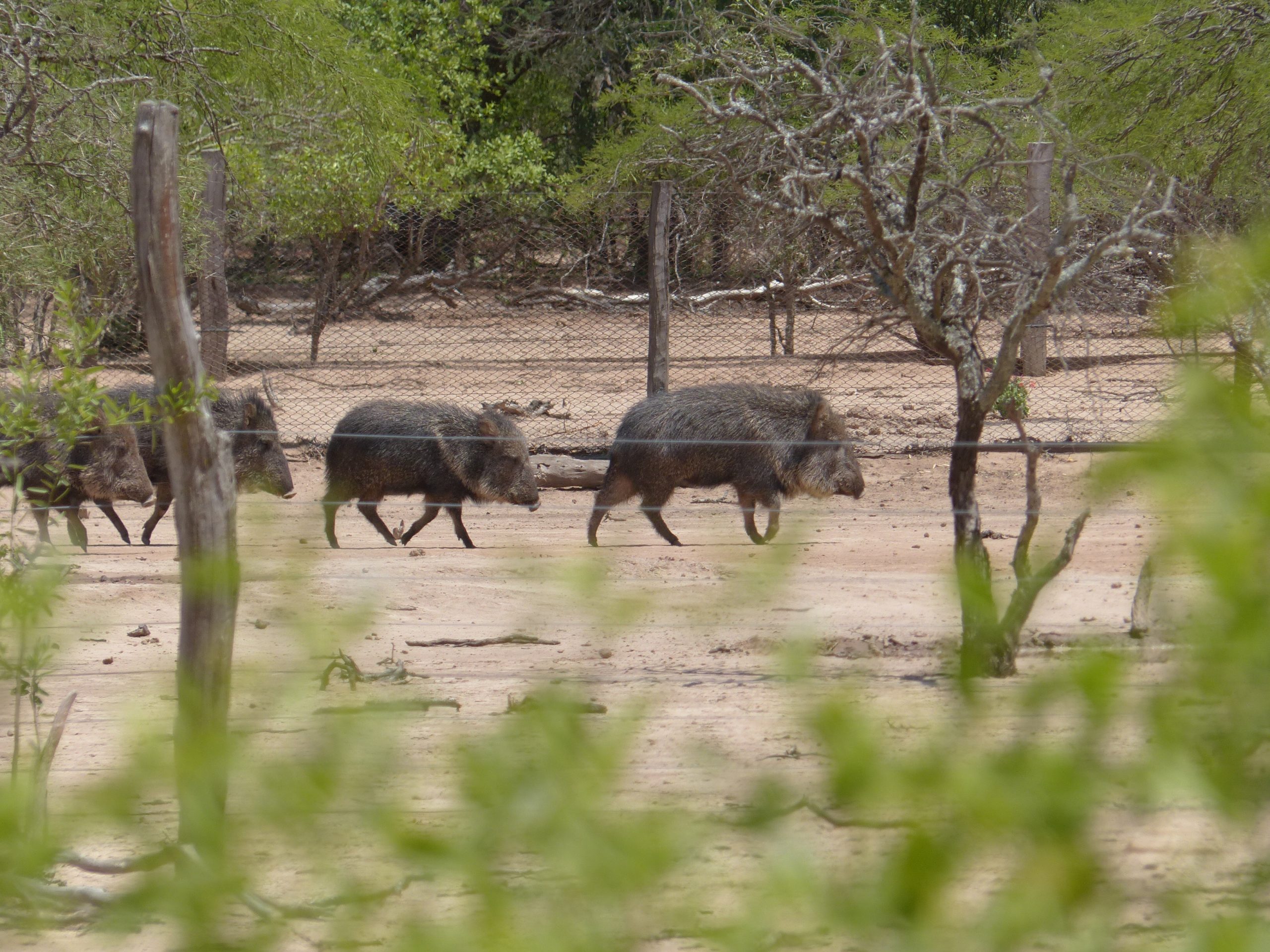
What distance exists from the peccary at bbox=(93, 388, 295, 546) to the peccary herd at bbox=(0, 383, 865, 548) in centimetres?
1

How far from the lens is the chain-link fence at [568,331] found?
10.2m

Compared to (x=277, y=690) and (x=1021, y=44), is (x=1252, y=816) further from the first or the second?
(x=1021, y=44)

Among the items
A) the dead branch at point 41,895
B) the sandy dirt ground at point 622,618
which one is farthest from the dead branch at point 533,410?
the dead branch at point 41,895

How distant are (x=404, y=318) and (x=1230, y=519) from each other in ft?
40.1

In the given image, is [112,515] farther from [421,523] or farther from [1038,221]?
[1038,221]

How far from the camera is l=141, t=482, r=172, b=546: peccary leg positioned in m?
8.34

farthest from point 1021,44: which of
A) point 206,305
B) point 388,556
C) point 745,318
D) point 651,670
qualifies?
point 651,670

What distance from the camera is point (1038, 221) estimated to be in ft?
20.9

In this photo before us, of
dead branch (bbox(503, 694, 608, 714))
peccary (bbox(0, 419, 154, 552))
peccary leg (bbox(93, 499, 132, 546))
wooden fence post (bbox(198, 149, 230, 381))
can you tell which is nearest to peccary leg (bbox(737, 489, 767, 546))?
peccary (bbox(0, 419, 154, 552))

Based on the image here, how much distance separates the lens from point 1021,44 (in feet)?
51.8

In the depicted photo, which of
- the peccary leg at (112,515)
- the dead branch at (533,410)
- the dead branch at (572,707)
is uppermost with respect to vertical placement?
the dead branch at (572,707)

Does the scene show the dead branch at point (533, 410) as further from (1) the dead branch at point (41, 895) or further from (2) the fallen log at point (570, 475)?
(1) the dead branch at point (41, 895)

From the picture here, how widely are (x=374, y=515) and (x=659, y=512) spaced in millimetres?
1829

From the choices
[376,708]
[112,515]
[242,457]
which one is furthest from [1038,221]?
[376,708]
